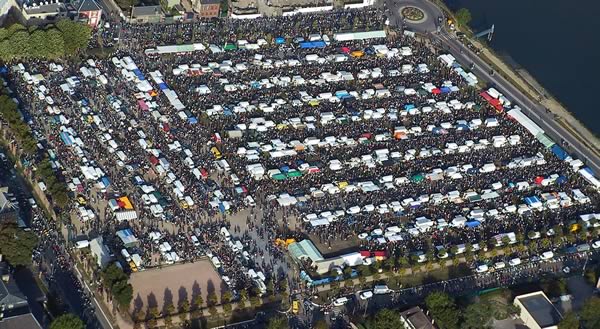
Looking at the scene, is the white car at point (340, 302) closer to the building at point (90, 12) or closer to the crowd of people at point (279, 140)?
the crowd of people at point (279, 140)

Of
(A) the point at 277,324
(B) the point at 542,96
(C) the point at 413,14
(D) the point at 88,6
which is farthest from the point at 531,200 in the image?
(D) the point at 88,6

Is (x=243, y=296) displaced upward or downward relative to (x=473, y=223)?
downward

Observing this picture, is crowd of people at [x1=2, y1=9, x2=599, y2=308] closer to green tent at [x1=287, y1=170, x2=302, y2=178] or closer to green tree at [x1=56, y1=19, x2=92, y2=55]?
green tent at [x1=287, y1=170, x2=302, y2=178]

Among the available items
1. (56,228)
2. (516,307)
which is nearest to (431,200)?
(516,307)

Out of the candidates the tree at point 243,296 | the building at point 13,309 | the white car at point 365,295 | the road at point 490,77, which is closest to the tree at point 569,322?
the white car at point 365,295

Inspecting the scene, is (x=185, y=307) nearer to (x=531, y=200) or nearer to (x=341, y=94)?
(x=341, y=94)

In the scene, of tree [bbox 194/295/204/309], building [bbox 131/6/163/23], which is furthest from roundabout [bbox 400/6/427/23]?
tree [bbox 194/295/204/309]
